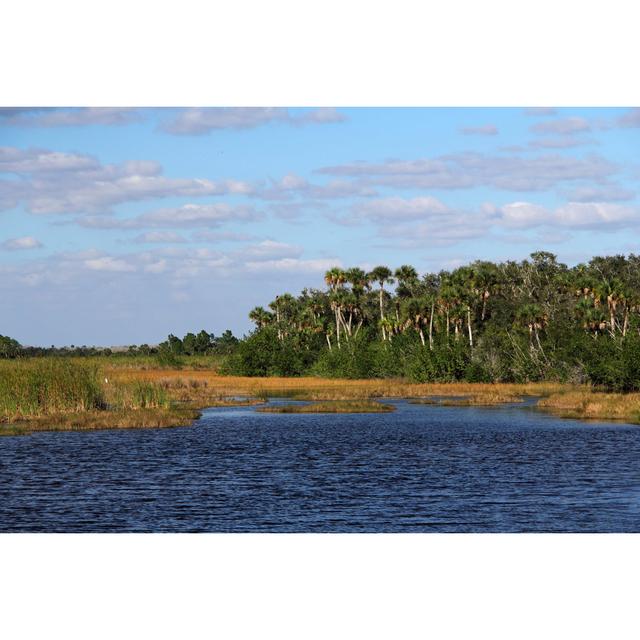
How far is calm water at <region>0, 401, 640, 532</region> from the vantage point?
94.3 feet

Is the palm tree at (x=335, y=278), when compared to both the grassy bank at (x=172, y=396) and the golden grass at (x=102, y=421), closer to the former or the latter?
the grassy bank at (x=172, y=396)

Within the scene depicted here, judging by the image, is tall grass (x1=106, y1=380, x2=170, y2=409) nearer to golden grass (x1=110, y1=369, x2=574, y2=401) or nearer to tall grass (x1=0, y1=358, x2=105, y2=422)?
tall grass (x1=0, y1=358, x2=105, y2=422)

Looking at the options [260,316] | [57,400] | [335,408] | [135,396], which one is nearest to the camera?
[57,400]

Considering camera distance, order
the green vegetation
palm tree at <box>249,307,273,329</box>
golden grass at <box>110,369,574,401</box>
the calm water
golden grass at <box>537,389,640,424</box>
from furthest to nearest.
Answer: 1. palm tree at <box>249,307,273,329</box>
2. golden grass at <box>110,369,574,401</box>
3. golden grass at <box>537,389,640,424</box>
4. the green vegetation
5. the calm water

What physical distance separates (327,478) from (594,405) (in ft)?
93.8

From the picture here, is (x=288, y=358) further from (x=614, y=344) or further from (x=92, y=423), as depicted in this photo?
(x=92, y=423)

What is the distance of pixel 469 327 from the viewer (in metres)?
92.3

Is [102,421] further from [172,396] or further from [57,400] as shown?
[172,396]

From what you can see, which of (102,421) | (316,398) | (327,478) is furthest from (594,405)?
(327,478)

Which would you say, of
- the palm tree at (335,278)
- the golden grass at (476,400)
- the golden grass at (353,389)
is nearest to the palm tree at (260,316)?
the palm tree at (335,278)

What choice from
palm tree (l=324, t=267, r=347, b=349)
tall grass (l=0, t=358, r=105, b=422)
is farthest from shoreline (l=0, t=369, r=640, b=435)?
palm tree (l=324, t=267, r=347, b=349)

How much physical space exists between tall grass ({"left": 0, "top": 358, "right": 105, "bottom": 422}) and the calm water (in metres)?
3.70

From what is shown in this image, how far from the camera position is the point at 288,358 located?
10819 centimetres
